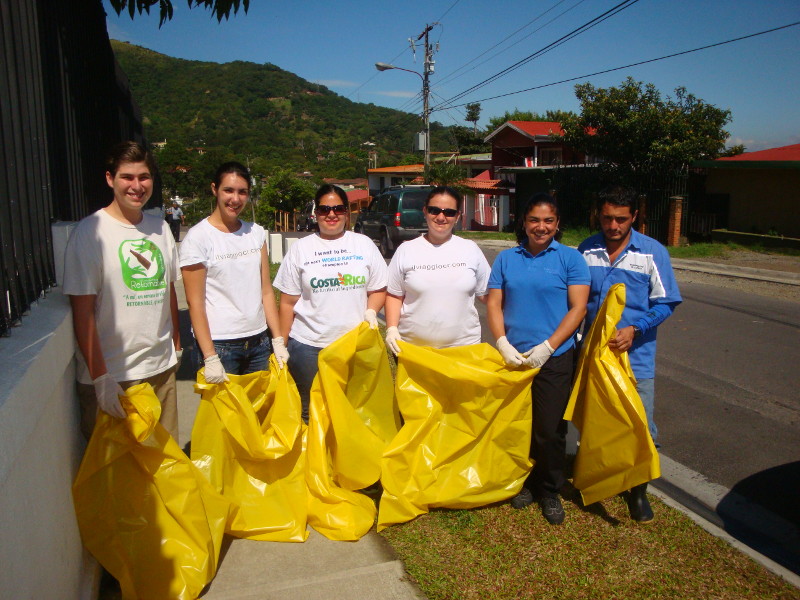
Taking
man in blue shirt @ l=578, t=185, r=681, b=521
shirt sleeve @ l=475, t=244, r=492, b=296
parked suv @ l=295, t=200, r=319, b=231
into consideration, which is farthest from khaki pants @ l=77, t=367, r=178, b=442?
parked suv @ l=295, t=200, r=319, b=231

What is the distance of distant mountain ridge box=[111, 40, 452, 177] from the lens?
261 ft

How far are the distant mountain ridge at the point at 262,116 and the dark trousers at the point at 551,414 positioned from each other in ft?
222

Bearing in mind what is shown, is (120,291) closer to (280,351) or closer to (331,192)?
(280,351)

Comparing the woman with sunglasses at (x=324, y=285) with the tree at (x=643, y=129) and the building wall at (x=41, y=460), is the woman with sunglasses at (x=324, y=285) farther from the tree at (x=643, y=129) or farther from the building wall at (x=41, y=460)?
the tree at (x=643, y=129)

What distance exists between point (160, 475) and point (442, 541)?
143 cm

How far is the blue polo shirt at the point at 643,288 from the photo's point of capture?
3.46 m

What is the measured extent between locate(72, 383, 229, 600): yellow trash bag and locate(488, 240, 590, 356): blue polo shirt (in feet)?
6.17

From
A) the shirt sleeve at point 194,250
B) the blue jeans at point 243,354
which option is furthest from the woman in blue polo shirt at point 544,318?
the shirt sleeve at point 194,250

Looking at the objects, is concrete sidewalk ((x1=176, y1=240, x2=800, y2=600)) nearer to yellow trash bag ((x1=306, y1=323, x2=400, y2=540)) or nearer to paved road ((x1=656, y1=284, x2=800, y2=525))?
yellow trash bag ((x1=306, y1=323, x2=400, y2=540))

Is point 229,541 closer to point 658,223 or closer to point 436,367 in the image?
point 436,367

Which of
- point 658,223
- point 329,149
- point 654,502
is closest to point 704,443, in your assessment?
point 654,502

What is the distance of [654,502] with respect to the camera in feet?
12.0

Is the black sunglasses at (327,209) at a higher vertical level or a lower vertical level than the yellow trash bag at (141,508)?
higher

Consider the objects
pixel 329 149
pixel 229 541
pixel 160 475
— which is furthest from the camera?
pixel 329 149
